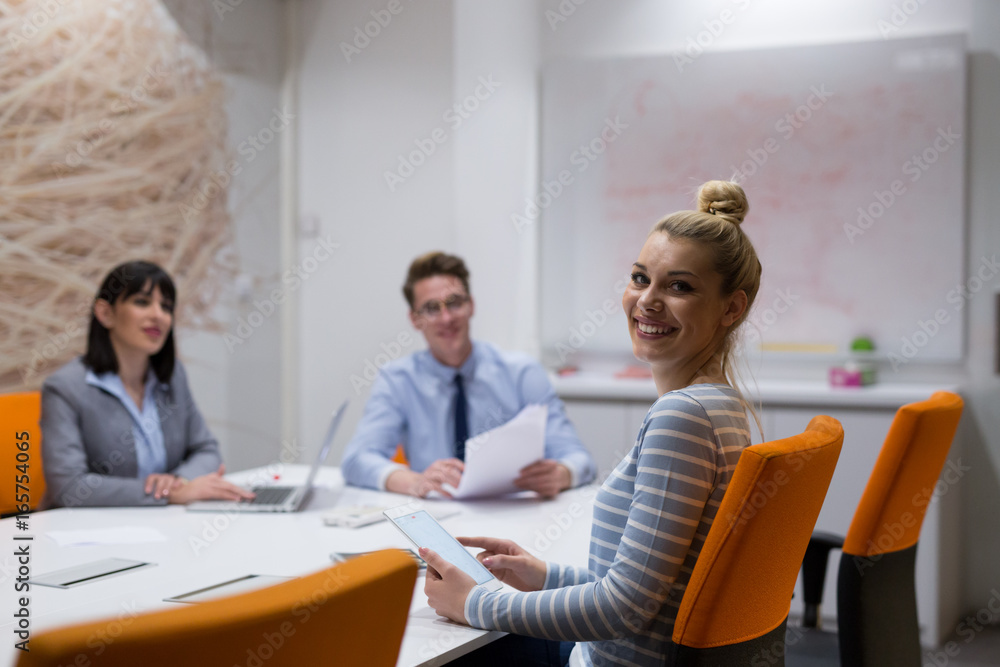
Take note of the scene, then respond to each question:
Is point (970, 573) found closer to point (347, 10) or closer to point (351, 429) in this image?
point (351, 429)

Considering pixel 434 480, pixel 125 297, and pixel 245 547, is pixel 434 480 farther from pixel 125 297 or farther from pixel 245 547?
pixel 125 297

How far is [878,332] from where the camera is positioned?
3.68 m

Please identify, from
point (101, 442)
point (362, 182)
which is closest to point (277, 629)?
point (101, 442)

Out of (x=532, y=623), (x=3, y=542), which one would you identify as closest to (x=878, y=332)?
(x=532, y=623)

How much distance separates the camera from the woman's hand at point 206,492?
2.21m

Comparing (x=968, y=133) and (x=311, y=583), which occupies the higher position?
(x=968, y=133)

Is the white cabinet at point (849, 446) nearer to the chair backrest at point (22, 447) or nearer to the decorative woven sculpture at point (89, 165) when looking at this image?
the decorative woven sculpture at point (89, 165)

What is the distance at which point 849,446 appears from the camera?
332 cm

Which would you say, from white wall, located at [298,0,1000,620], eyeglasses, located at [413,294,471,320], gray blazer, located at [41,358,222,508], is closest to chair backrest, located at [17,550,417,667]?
gray blazer, located at [41,358,222,508]

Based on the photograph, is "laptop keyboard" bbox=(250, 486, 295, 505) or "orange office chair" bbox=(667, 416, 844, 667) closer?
"orange office chair" bbox=(667, 416, 844, 667)

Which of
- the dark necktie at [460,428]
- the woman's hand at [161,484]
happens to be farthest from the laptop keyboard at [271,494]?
the dark necktie at [460,428]

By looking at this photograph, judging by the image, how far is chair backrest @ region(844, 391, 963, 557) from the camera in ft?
5.62

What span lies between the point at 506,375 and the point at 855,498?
153 cm

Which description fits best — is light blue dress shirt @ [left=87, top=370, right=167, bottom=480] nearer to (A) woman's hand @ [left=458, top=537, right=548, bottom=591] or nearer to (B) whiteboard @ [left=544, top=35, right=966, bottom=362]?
(A) woman's hand @ [left=458, top=537, right=548, bottom=591]
